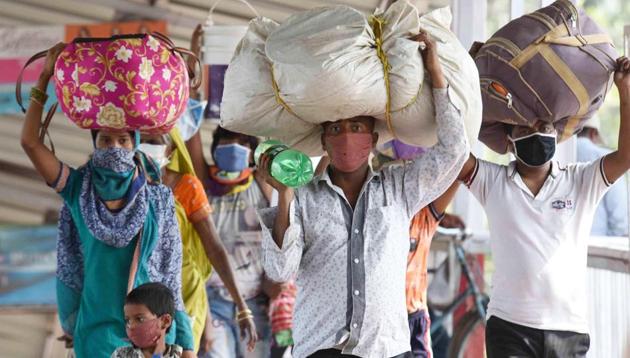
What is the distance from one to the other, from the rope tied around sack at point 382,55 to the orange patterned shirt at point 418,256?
1294 millimetres

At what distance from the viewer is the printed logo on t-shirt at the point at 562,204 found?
4.21 metres

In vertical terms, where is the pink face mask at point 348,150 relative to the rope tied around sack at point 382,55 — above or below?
below

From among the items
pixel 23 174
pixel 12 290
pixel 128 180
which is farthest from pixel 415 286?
pixel 23 174

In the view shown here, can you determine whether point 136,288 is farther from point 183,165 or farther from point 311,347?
point 183,165

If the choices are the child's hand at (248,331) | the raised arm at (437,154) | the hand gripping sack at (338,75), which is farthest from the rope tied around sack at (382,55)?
the child's hand at (248,331)

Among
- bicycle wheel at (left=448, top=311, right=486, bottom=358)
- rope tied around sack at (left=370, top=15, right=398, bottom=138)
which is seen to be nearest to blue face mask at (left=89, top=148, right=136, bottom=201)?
rope tied around sack at (left=370, top=15, right=398, bottom=138)

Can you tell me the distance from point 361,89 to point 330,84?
0.35 feet

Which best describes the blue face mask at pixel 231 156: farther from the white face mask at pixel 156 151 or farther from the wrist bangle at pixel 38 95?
the wrist bangle at pixel 38 95

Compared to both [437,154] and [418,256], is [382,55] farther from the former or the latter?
[418,256]

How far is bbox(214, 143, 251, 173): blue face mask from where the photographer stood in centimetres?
632

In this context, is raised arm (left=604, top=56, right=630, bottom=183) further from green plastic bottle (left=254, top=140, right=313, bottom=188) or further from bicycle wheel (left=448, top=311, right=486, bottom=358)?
bicycle wheel (left=448, top=311, right=486, bottom=358)

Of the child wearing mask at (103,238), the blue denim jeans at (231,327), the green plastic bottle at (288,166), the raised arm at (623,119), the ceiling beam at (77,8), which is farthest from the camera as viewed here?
the ceiling beam at (77,8)

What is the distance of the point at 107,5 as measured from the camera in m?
8.66

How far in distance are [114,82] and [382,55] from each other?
1.15 m
